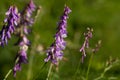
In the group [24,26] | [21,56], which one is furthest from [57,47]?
[24,26]

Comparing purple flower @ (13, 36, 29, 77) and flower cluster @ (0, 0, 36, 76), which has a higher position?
flower cluster @ (0, 0, 36, 76)

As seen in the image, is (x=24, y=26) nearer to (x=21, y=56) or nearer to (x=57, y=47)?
(x=21, y=56)

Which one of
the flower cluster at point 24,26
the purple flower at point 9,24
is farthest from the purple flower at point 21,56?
the purple flower at point 9,24

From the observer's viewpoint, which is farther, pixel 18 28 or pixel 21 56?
pixel 18 28

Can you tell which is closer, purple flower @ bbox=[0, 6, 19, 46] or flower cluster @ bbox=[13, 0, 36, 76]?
purple flower @ bbox=[0, 6, 19, 46]

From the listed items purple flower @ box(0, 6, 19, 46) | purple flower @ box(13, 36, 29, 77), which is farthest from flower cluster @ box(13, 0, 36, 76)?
purple flower @ box(0, 6, 19, 46)

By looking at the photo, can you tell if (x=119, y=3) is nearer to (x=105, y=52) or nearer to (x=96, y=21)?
(x=96, y=21)

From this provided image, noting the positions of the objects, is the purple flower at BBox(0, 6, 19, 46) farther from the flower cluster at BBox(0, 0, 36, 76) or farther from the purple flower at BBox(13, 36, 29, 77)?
the purple flower at BBox(13, 36, 29, 77)

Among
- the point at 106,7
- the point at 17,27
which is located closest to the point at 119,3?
the point at 106,7
